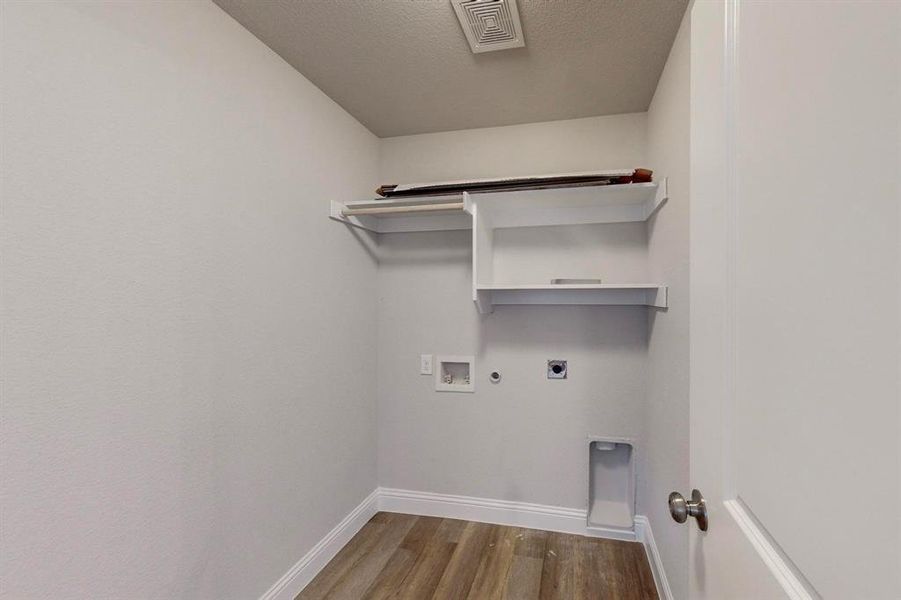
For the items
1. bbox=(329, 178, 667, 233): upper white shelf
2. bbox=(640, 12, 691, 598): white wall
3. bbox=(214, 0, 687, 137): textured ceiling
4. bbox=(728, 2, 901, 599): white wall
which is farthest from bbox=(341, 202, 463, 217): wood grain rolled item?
bbox=(728, 2, 901, 599): white wall

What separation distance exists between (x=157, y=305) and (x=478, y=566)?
5.71 ft

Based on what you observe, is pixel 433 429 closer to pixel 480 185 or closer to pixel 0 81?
pixel 480 185

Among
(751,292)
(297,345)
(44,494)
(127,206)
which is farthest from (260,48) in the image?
(751,292)

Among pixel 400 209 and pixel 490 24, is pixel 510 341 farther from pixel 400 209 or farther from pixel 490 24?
pixel 490 24

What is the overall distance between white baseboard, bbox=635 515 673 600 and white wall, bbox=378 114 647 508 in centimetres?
29

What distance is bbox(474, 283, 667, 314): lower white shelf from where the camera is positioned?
1.92 m

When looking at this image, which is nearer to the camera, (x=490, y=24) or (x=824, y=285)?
(x=824, y=285)

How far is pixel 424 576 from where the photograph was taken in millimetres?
1874

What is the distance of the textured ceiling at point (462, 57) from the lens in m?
1.40

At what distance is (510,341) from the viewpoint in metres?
2.32

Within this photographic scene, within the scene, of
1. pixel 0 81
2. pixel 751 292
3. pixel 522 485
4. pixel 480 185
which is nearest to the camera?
pixel 751 292

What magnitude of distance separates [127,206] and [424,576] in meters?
1.84

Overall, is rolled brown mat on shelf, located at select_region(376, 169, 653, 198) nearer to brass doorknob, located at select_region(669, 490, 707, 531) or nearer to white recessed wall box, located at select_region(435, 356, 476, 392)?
white recessed wall box, located at select_region(435, 356, 476, 392)

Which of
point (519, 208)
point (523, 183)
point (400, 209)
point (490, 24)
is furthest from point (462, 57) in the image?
point (519, 208)
